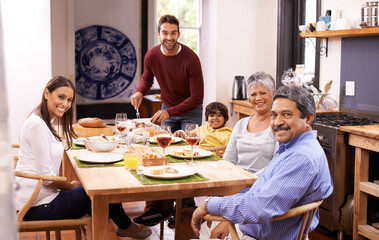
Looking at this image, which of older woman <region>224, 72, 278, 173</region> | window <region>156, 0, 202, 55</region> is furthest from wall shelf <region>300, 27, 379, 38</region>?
window <region>156, 0, 202, 55</region>

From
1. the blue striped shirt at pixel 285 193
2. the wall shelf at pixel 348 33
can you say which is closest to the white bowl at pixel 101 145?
the blue striped shirt at pixel 285 193

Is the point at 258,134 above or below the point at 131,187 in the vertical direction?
above

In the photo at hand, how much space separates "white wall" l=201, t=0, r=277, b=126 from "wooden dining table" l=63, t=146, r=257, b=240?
3322mm

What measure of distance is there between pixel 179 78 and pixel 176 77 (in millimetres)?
27

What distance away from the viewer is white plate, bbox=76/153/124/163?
2539 millimetres

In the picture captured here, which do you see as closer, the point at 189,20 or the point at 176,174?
the point at 176,174

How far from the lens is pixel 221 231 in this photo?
2.10 m

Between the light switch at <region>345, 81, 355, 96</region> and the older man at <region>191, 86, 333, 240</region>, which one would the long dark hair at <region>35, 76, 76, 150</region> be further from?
the light switch at <region>345, 81, 355, 96</region>

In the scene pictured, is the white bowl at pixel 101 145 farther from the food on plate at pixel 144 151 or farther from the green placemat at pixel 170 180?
the green placemat at pixel 170 180

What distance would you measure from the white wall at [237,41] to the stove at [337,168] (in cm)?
221

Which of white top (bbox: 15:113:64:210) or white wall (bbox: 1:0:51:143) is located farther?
white wall (bbox: 1:0:51:143)

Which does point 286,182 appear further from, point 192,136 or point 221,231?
point 192,136

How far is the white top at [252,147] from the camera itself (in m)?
2.73

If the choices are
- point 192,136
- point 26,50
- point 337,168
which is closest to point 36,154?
point 192,136
